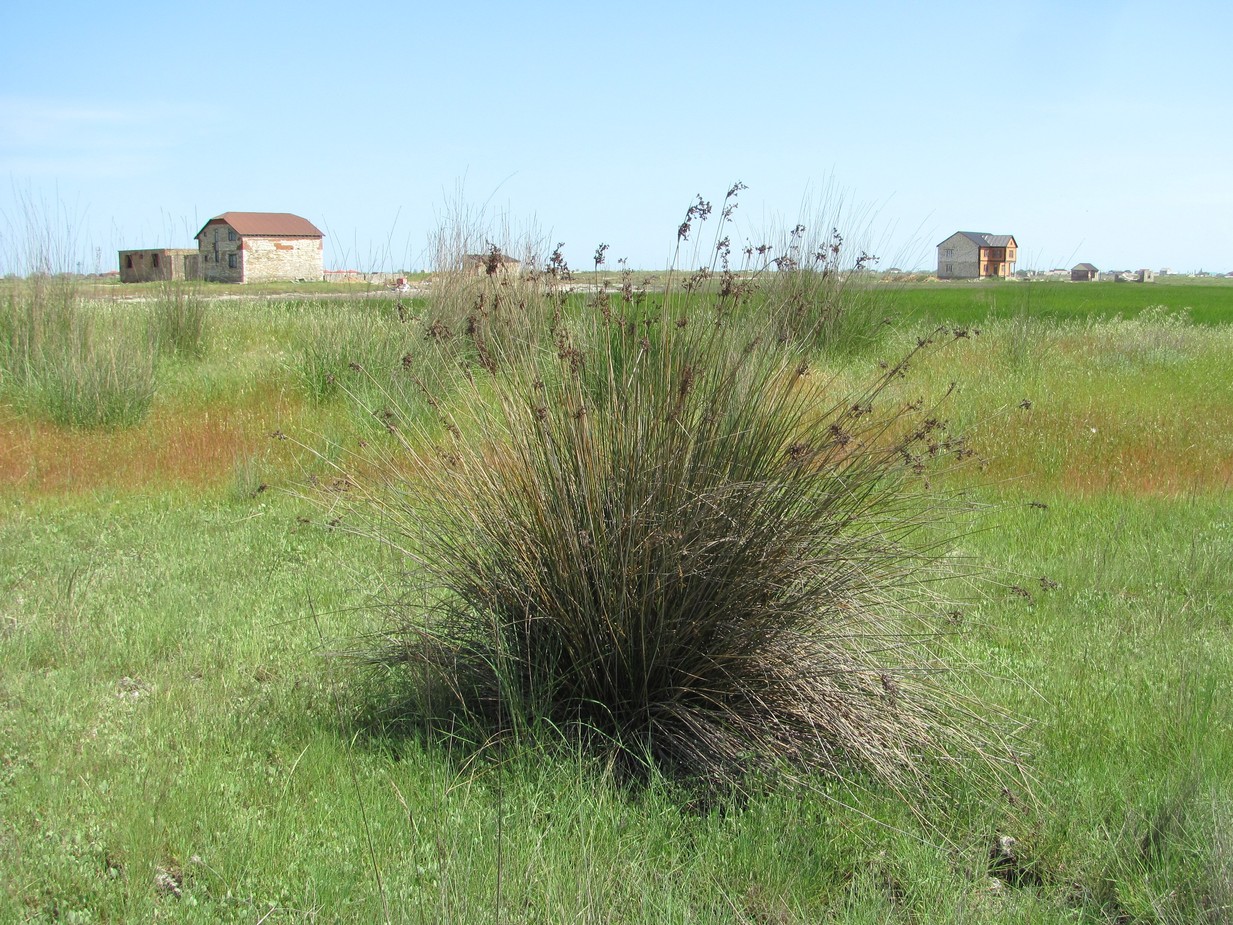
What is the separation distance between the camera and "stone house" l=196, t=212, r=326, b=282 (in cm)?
4647

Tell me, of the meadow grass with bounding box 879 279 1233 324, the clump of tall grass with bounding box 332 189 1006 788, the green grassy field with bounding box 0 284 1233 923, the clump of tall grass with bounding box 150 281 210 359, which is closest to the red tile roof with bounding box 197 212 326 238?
the meadow grass with bounding box 879 279 1233 324

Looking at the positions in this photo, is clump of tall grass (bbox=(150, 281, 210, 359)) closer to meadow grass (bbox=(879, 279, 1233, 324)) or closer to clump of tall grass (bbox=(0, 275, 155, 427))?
clump of tall grass (bbox=(0, 275, 155, 427))

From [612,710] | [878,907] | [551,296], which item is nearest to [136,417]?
[551,296]

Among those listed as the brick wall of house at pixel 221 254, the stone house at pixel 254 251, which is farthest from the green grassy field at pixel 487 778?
the brick wall of house at pixel 221 254

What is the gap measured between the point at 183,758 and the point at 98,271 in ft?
29.4

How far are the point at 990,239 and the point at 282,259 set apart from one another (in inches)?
1746

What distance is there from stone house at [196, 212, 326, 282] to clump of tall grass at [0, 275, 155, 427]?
3807cm

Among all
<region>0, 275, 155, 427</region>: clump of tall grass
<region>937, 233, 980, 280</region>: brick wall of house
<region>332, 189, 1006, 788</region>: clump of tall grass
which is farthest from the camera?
<region>937, 233, 980, 280</region>: brick wall of house

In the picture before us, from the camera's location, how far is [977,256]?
6606cm

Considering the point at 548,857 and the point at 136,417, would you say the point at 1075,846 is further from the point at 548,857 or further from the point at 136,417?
the point at 136,417

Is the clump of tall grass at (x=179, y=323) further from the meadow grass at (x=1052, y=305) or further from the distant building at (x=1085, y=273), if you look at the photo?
the distant building at (x=1085, y=273)

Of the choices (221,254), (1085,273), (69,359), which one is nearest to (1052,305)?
(69,359)

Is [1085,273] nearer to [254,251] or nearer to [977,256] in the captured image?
[977,256]

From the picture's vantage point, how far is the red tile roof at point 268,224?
47719mm
